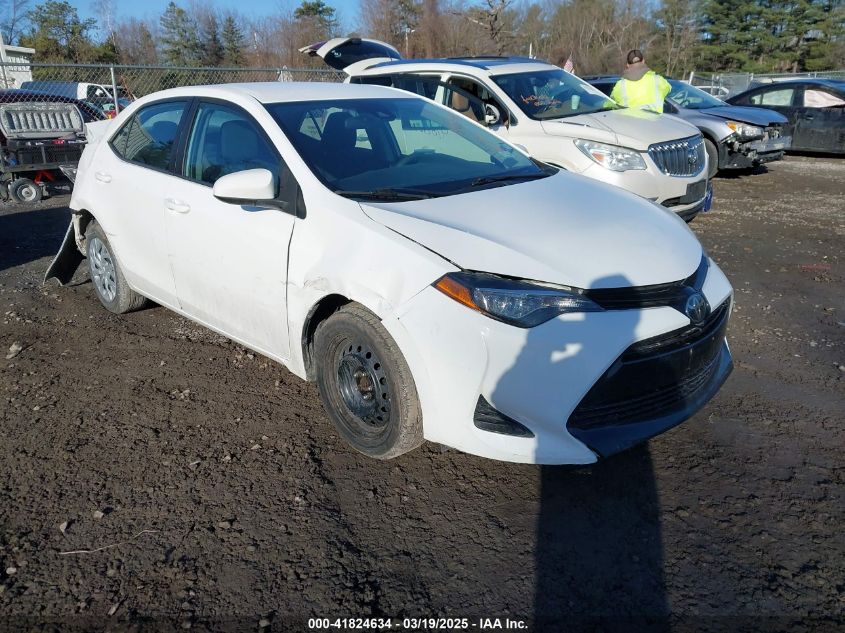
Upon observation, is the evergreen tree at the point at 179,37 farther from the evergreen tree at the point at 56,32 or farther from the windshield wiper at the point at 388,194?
the windshield wiper at the point at 388,194

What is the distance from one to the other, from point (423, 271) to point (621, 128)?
190 inches

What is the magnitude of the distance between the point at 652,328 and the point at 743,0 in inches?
2399

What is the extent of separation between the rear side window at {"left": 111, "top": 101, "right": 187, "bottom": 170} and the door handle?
0.29m

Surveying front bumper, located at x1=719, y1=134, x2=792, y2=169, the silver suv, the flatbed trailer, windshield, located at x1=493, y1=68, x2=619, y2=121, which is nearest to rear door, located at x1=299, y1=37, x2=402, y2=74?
the silver suv

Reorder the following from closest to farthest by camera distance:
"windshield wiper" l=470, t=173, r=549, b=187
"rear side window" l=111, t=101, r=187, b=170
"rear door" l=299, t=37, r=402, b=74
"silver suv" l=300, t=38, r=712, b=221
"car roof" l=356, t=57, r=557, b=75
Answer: "windshield wiper" l=470, t=173, r=549, b=187, "rear side window" l=111, t=101, r=187, b=170, "silver suv" l=300, t=38, r=712, b=221, "car roof" l=356, t=57, r=557, b=75, "rear door" l=299, t=37, r=402, b=74

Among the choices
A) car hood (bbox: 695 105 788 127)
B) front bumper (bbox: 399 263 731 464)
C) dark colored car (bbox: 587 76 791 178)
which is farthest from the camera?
car hood (bbox: 695 105 788 127)

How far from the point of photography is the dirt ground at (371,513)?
7.61 ft

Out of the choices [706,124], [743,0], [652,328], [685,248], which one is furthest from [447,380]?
[743,0]

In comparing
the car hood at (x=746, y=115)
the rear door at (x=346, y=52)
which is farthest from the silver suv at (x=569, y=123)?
the car hood at (x=746, y=115)

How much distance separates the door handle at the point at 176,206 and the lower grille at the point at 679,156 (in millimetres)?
4508

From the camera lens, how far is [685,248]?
3113 mm

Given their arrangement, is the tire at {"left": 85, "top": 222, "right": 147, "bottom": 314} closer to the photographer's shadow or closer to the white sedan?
the white sedan

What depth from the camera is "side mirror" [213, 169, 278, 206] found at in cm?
317

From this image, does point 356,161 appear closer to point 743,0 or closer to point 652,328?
point 652,328
